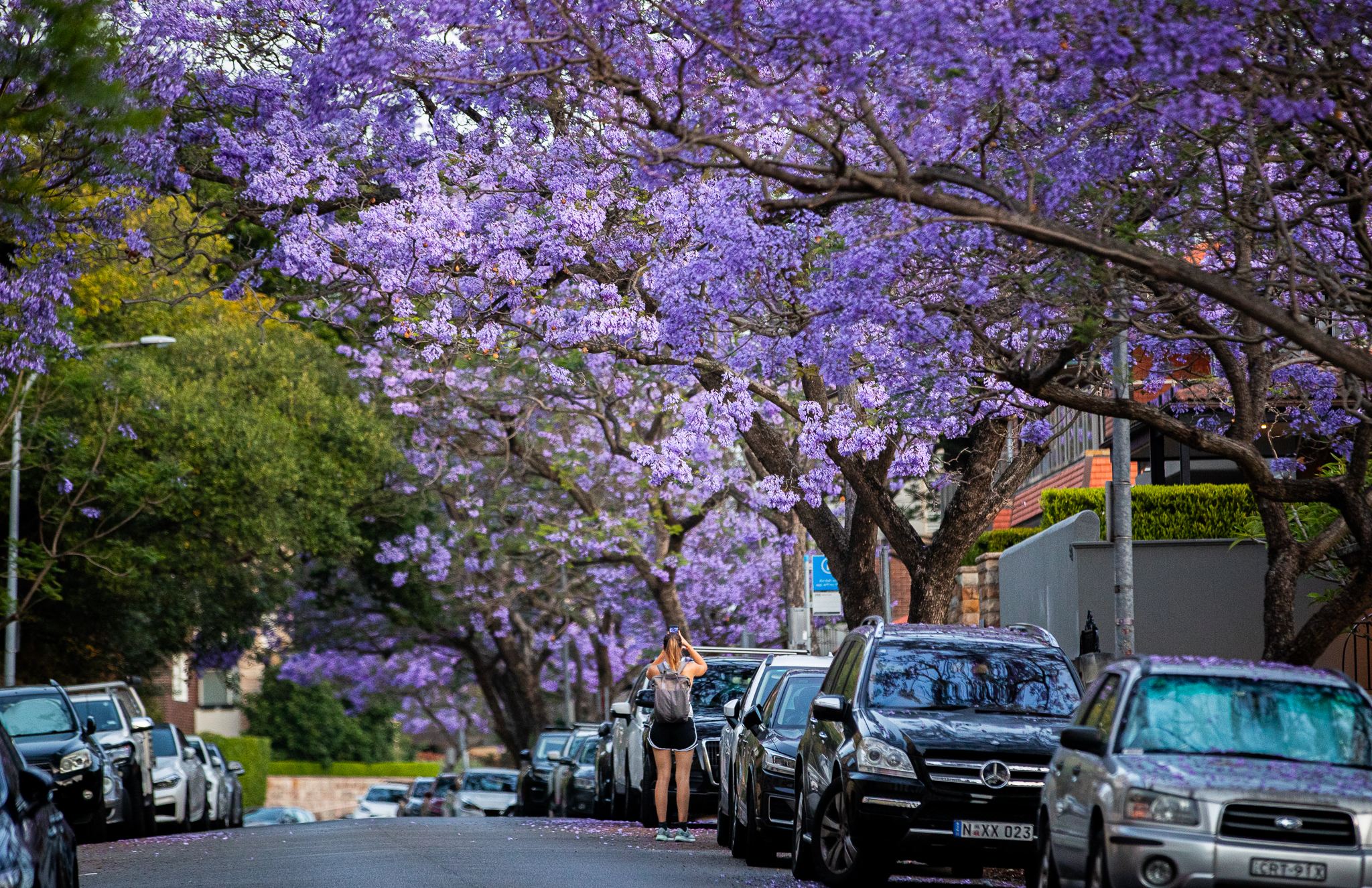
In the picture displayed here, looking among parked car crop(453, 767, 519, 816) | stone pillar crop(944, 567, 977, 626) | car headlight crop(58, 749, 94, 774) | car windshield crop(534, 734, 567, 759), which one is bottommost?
parked car crop(453, 767, 519, 816)

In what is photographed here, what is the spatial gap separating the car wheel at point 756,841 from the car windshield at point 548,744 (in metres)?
18.2

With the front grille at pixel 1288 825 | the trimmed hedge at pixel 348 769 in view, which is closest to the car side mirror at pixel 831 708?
the front grille at pixel 1288 825

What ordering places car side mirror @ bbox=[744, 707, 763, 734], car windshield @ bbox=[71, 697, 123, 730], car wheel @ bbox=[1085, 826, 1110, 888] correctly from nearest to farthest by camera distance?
car wheel @ bbox=[1085, 826, 1110, 888]
car side mirror @ bbox=[744, 707, 763, 734]
car windshield @ bbox=[71, 697, 123, 730]

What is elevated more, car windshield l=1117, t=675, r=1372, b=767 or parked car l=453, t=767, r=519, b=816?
car windshield l=1117, t=675, r=1372, b=767

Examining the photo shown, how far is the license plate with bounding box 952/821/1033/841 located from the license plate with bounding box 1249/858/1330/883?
11.0ft

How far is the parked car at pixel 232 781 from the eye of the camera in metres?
31.5

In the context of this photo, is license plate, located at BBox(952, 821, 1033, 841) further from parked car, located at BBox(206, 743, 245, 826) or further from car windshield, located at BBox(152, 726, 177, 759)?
parked car, located at BBox(206, 743, 245, 826)

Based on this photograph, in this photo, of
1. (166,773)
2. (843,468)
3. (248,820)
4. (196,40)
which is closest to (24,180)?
(196,40)

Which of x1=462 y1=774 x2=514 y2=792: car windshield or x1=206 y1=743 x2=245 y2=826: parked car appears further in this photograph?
x1=462 y1=774 x2=514 y2=792: car windshield

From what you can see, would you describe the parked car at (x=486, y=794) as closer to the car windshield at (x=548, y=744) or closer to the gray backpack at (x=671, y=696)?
the car windshield at (x=548, y=744)

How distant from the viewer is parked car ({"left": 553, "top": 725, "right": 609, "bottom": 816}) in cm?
2764

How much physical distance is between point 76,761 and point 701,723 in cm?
613

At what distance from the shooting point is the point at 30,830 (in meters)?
8.63

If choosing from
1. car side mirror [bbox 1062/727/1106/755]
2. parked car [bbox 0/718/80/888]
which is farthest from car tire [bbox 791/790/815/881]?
parked car [bbox 0/718/80/888]
